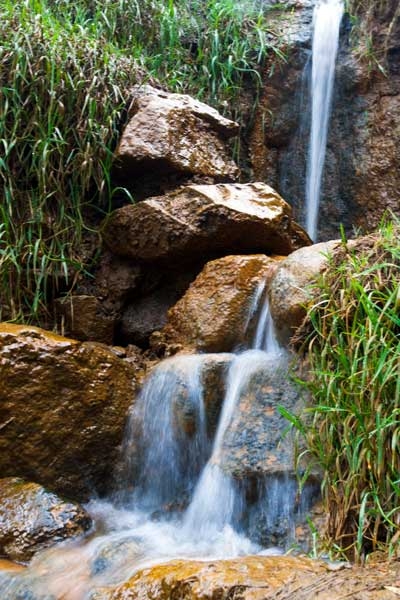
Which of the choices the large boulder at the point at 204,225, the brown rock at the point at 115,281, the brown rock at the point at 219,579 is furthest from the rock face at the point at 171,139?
the brown rock at the point at 219,579

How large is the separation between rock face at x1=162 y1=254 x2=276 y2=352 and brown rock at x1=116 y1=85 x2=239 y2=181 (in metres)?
0.94

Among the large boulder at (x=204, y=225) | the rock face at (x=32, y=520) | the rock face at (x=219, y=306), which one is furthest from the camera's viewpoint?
the large boulder at (x=204, y=225)

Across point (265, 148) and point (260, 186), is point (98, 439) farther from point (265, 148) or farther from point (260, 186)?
point (265, 148)

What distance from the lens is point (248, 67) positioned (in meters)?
5.44

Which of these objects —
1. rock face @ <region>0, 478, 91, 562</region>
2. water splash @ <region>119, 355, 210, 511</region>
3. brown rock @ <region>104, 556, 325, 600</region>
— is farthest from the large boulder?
brown rock @ <region>104, 556, 325, 600</region>

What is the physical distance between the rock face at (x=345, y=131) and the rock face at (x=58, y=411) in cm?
286

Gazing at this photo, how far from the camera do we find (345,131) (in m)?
5.33

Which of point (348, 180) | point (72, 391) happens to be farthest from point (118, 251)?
point (348, 180)

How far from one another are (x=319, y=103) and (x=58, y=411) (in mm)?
3735

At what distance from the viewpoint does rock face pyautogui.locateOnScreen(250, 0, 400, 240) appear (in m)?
5.13

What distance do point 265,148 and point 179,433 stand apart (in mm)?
3277

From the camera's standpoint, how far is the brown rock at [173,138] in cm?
403

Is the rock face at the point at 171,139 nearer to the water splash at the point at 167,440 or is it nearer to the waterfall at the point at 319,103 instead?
the waterfall at the point at 319,103

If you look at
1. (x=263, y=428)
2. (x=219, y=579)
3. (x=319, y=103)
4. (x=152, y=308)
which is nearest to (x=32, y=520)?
(x=263, y=428)
